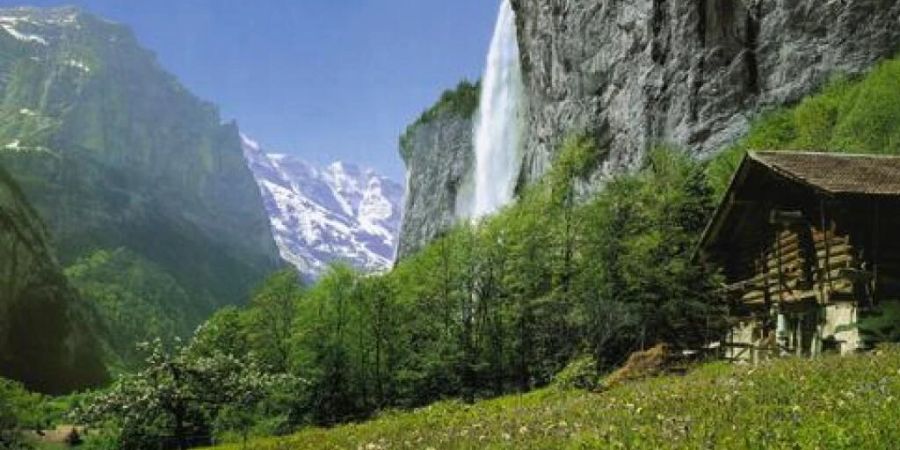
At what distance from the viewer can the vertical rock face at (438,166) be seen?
142375 millimetres

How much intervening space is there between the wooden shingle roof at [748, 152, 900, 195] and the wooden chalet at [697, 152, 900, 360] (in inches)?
1.3

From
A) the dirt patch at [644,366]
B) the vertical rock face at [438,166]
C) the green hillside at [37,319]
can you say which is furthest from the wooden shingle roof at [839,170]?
the vertical rock face at [438,166]

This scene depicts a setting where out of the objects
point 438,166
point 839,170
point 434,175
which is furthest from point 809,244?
point 434,175

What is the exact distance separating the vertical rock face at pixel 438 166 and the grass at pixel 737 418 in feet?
393

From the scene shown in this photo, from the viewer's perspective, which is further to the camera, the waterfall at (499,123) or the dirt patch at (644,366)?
the waterfall at (499,123)

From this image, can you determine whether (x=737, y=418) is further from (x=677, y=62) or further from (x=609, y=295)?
(x=677, y=62)

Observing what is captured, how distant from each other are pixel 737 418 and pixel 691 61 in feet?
235

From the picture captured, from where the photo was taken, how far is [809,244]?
3391 centimetres

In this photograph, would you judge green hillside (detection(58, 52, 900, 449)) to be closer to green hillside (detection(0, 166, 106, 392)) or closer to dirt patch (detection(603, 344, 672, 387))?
dirt patch (detection(603, 344, 672, 387))

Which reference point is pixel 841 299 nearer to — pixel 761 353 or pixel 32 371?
pixel 761 353

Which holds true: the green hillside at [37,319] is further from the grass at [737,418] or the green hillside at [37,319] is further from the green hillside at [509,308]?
the grass at [737,418]

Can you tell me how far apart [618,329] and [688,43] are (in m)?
34.1

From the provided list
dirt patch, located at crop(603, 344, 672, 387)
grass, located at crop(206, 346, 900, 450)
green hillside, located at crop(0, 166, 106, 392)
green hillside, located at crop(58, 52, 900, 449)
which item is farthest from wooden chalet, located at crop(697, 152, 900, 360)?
green hillside, located at crop(0, 166, 106, 392)

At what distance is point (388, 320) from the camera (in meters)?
71.7
